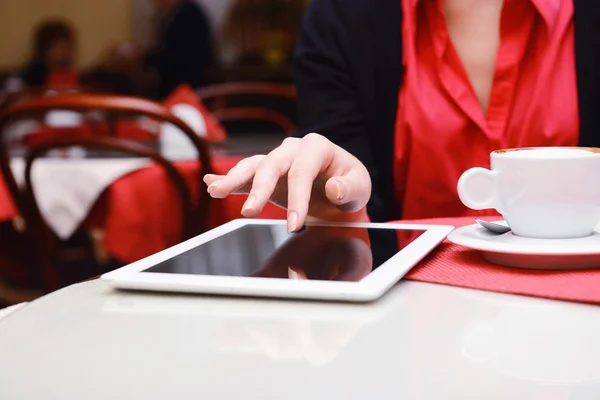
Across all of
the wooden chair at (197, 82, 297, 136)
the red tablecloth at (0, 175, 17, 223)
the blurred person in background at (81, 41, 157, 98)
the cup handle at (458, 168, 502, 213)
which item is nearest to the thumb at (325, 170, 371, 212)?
the cup handle at (458, 168, 502, 213)

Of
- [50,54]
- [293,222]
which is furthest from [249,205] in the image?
[50,54]

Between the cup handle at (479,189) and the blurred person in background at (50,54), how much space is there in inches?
214

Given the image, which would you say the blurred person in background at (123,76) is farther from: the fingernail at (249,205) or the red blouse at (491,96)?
the fingernail at (249,205)

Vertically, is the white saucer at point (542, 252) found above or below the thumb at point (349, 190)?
below

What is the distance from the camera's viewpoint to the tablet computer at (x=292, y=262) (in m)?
0.44

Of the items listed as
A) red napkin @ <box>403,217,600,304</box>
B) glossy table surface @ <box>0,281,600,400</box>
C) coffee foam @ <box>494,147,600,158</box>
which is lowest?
red napkin @ <box>403,217,600,304</box>

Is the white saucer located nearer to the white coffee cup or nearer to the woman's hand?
the white coffee cup

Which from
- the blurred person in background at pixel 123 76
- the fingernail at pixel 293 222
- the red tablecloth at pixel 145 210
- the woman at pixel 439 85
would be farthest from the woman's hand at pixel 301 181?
the blurred person in background at pixel 123 76

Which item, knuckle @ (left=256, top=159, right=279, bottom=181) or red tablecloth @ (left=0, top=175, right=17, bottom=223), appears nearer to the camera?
knuckle @ (left=256, top=159, right=279, bottom=181)

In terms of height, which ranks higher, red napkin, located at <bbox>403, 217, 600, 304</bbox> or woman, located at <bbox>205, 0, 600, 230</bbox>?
woman, located at <bbox>205, 0, 600, 230</bbox>

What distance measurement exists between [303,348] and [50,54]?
5802 mm

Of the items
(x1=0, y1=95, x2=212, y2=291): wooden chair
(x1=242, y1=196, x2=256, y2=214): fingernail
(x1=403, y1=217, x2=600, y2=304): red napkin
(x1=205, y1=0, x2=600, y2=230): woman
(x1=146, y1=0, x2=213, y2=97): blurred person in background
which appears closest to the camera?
(x1=403, y1=217, x2=600, y2=304): red napkin

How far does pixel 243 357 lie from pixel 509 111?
831mm

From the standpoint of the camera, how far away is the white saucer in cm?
48
